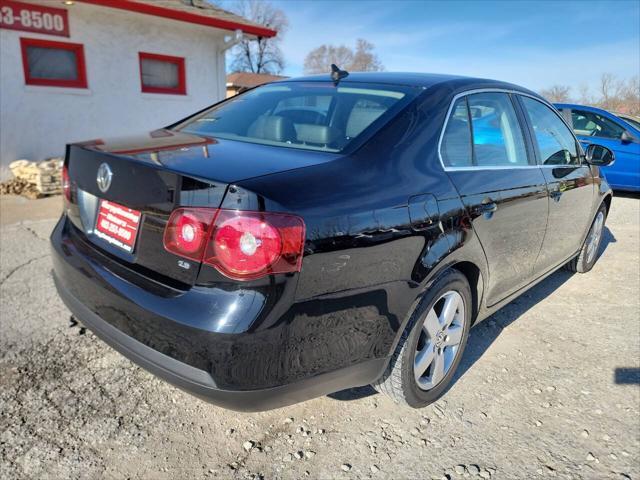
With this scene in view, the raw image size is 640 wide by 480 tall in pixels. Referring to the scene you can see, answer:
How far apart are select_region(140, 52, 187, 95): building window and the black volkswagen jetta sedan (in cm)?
759

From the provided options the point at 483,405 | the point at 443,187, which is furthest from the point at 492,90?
the point at 483,405

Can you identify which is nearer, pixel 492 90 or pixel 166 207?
pixel 166 207

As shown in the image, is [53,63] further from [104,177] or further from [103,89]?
[104,177]

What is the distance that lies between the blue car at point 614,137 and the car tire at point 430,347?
23.0 feet

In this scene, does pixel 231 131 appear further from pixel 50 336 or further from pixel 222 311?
pixel 50 336

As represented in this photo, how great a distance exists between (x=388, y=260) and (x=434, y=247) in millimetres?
327

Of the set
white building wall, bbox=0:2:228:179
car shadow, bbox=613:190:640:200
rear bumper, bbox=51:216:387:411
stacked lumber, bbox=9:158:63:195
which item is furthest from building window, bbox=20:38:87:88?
car shadow, bbox=613:190:640:200

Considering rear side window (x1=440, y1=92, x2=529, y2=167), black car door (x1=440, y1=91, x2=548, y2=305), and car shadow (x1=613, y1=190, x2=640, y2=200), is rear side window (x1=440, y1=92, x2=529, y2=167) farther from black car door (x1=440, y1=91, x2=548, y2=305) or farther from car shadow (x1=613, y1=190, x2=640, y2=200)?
car shadow (x1=613, y1=190, x2=640, y2=200)

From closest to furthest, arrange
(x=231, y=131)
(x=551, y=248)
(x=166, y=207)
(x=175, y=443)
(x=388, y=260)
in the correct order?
(x=166, y=207)
(x=388, y=260)
(x=175, y=443)
(x=231, y=131)
(x=551, y=248)

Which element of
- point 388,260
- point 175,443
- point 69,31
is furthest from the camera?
point 69,31

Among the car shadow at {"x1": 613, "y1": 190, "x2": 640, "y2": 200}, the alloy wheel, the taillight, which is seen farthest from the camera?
the car shadow at {"x1": 613, "y1": 190, "x2": 640, "y2": 200}

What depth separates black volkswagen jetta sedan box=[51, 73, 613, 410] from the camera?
1.64 meters

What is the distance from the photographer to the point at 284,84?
307 cm

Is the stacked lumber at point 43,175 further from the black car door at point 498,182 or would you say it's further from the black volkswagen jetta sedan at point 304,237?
the black car door at point 498,182
